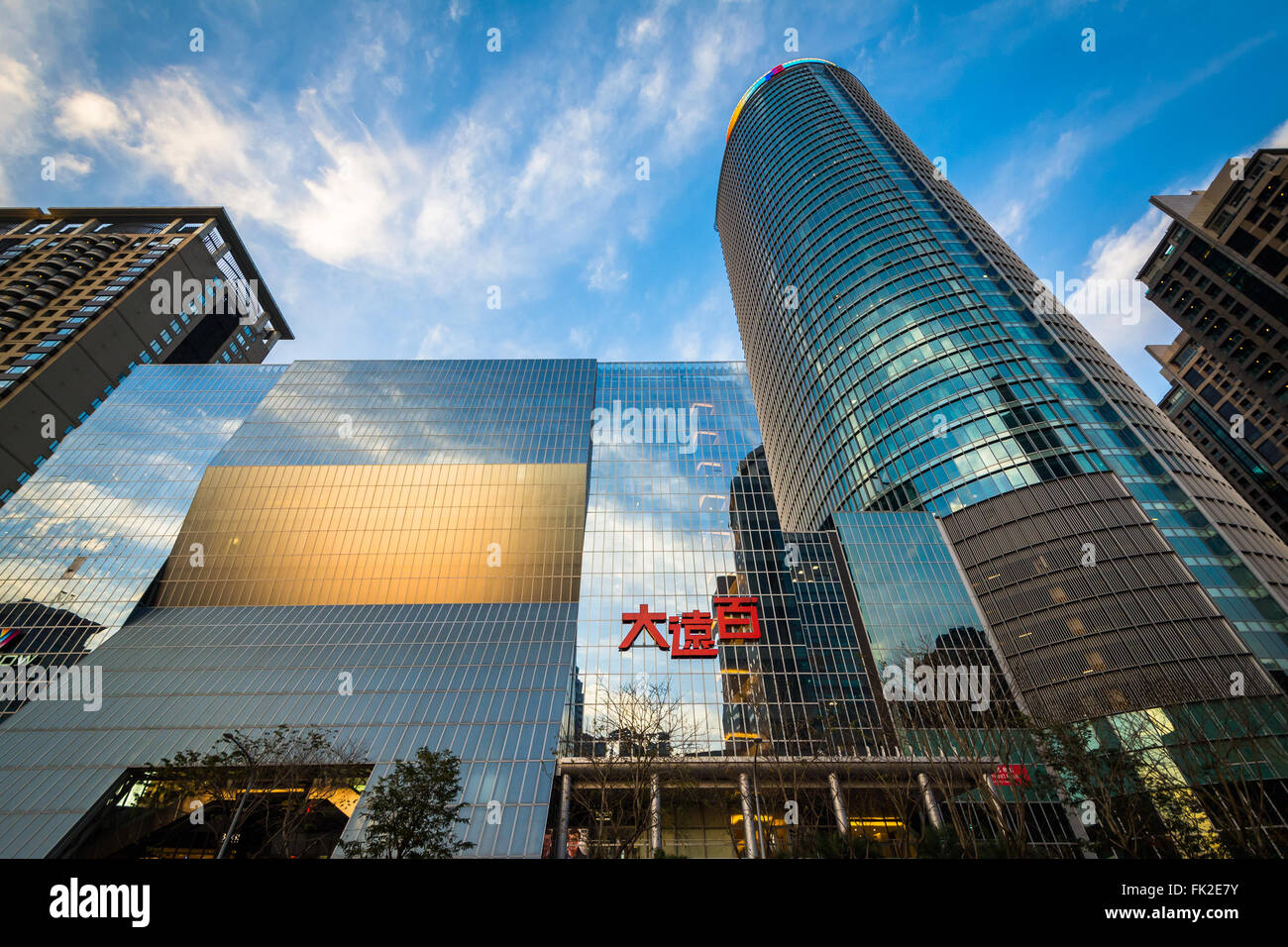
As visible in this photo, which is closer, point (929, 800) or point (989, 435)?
point (929, 800)

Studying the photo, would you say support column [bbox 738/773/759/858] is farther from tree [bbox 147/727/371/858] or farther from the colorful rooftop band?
the colorful rooftop band

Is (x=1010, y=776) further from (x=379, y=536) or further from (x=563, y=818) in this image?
(x=379, y=536)

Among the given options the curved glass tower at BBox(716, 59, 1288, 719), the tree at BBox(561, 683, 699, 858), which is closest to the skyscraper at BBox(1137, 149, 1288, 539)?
the curved glass tower at BBox(716, 59, 1288, 719)

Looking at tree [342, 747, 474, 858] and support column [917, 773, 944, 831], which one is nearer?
tree [342, 747, 474, 858]

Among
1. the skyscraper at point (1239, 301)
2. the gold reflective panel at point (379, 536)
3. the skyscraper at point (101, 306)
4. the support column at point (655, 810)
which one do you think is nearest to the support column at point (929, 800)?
the support column at point (655, 810)

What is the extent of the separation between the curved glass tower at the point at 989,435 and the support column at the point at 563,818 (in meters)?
34.3

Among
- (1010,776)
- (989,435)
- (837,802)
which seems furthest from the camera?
(989,435)

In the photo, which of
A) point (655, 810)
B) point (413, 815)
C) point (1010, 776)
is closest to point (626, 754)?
point (655, 810)

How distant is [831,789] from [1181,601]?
3240cm

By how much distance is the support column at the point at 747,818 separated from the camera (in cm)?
3578

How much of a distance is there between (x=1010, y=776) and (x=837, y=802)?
13.9 metres

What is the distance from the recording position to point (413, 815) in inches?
1054

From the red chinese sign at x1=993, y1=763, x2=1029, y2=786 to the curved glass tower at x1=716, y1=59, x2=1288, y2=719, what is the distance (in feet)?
35.9

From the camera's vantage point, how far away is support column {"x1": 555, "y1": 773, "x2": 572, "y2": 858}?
35.2 meters
